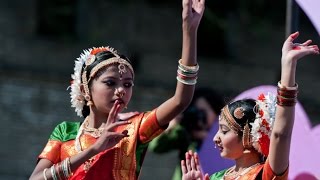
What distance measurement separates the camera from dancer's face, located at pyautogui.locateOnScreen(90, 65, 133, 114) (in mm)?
5508

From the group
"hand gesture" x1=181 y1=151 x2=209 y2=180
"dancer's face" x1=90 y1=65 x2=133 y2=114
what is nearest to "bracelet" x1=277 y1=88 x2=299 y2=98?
"hand gesture" x1=181 y1=151 x2=209 y2=180

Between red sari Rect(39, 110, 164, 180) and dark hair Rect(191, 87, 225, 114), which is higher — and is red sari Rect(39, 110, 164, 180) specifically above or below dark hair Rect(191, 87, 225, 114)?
below

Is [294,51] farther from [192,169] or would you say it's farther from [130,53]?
[130,53]

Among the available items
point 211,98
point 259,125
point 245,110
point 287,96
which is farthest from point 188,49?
point 211,98

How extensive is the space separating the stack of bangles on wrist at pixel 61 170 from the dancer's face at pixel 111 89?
0.32 m

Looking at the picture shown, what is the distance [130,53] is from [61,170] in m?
7.82

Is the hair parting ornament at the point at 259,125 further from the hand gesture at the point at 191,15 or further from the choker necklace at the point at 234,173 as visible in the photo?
the hand gesture at the point at 191,15

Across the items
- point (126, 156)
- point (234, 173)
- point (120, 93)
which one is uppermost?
point (120, 93)

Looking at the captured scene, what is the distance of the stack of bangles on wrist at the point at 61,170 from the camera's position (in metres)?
5.43

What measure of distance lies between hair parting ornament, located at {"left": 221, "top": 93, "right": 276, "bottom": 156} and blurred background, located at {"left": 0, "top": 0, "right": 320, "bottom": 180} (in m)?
7.08

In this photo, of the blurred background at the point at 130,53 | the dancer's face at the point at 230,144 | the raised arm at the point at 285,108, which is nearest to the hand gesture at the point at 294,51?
the raised arm at the point at 285,108

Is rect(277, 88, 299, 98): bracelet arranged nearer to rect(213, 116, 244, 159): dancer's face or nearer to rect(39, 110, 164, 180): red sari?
rect(213, 116, 244, 159): dancer's face

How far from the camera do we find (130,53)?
13.2 m

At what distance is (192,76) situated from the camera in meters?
5.32
